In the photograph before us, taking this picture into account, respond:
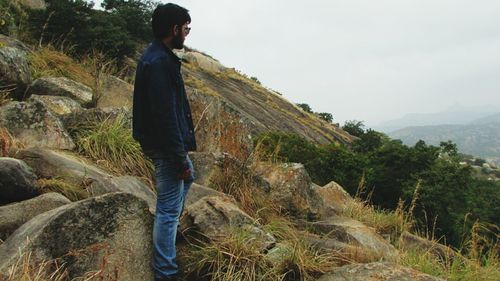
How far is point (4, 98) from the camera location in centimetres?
784

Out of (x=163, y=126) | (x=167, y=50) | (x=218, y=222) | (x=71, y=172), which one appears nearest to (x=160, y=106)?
(x=163, y=126)

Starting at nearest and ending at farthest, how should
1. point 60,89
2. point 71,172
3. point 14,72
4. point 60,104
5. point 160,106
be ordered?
point 160,106
point 71,172
point 14,72
point 60,104
point 60,89

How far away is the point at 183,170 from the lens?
4344 millimetres

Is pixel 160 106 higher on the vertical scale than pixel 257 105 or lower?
higher

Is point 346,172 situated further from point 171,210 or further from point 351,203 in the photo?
point 171,210

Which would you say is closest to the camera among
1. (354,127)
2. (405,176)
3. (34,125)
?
(34,125)

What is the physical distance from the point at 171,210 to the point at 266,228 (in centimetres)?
162

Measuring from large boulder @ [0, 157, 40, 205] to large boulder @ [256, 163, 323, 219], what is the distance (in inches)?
145

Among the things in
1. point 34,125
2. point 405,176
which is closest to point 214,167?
point 34,125

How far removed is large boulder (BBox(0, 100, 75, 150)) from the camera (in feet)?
21.2

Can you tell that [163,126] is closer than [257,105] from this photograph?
Yes

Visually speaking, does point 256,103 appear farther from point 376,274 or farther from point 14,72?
point 376,274

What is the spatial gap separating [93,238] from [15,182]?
1184 mm

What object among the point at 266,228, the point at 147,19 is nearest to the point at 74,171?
the point at 266,228
